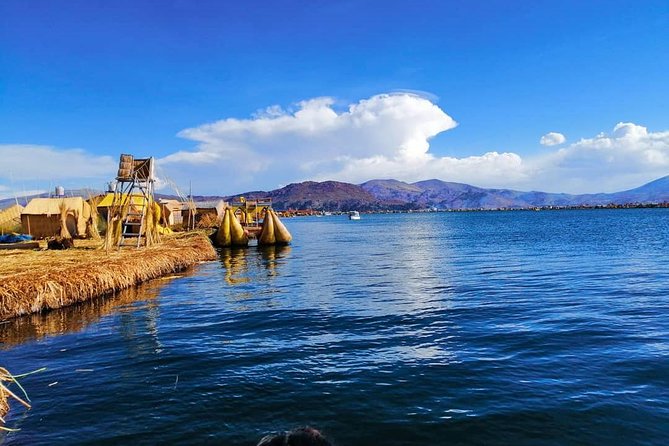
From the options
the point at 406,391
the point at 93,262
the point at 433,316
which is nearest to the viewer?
the point at 406,391

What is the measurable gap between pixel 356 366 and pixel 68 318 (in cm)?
1070

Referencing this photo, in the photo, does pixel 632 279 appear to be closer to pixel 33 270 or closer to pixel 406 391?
pixel 406 391

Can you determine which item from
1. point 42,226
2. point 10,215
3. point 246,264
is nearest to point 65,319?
point 246,264

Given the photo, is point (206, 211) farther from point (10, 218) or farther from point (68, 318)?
point (68, 318)

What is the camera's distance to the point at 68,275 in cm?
1784

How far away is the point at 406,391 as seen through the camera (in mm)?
9172

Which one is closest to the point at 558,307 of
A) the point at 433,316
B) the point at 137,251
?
the point at 433,316

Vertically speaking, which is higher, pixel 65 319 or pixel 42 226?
pixel 42 226

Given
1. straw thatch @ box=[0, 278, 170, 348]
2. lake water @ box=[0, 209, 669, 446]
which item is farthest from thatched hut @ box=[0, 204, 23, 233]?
straw thatch @ box=[0, 278, 170, 348]

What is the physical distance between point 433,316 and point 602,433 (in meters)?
8.48

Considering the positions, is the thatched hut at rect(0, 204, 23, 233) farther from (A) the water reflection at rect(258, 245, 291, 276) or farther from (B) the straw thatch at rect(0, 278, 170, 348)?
(B) the straw thatch at rect(0, 278, 170, 348)

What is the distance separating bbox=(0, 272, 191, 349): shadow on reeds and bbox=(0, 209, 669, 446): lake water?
10cm

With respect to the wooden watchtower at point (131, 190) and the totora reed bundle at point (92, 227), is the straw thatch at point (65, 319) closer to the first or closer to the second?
the wooden watchtower at point (131, 190)

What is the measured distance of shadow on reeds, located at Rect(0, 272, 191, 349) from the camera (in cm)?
1370
